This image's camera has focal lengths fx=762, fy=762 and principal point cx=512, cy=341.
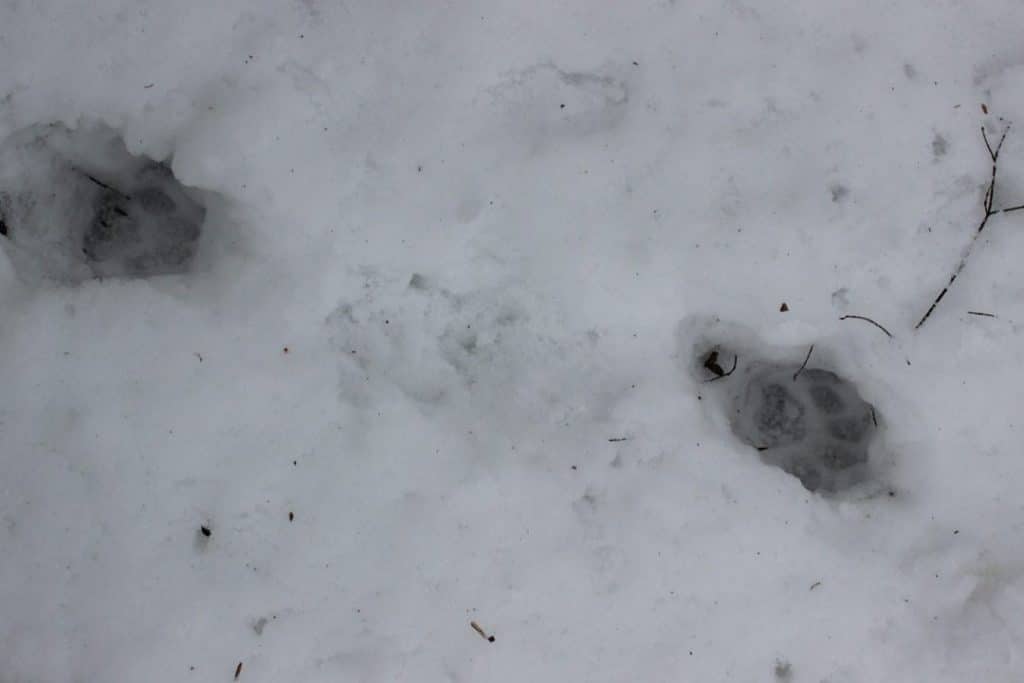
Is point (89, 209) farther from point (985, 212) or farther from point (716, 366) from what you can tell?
point (985, 212)

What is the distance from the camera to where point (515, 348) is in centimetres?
183

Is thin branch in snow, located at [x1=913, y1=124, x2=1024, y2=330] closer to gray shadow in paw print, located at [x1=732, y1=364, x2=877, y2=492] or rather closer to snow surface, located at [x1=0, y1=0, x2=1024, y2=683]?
snow surface, located at [x1=0, y1=0, x2=1024, y2=683]

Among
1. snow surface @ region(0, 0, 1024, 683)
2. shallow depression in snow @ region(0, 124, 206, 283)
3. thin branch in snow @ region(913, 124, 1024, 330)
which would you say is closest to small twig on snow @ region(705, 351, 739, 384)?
snow surface @ region(0, 0, 1024, 683)

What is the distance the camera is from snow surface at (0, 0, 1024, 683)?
5.82 ft

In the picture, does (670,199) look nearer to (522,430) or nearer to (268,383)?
(522,430)

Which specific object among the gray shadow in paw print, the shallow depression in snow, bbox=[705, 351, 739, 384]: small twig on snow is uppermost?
the shallow depression in snow

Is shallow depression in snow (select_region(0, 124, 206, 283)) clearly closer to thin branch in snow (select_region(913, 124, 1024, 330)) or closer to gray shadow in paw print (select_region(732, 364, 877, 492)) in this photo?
gray shadow in paw print (select_region(732, 364, 877, 492))

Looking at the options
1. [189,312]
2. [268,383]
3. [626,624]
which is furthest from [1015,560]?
[189,312]

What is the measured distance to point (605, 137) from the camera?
1.86 m

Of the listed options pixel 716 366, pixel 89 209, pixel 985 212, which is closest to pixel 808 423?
pixel 716 366

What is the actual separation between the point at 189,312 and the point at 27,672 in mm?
908

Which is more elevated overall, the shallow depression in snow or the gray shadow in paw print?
the shallow depression in snow

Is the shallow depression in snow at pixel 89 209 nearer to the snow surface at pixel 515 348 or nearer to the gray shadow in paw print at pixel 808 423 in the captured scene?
the snow surface at pixel 515 348

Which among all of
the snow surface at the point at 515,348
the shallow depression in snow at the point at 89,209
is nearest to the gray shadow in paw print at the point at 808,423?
the snow surface at the point at 515,348
